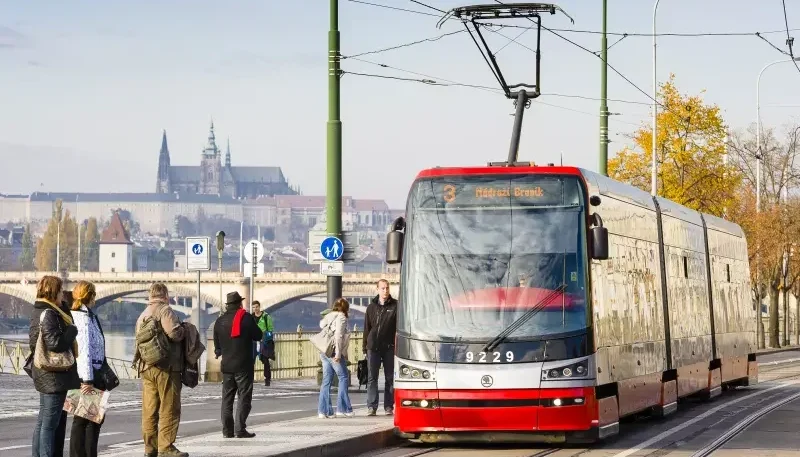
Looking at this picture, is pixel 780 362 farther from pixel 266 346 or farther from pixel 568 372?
pixel 568 372

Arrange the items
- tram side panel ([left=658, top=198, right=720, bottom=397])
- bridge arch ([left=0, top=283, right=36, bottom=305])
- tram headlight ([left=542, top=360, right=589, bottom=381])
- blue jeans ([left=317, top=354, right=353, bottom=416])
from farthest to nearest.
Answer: bridge arch ([left=0, top=283, right=36, bottom=305]) < tram side panel ([left=658, top=198, right=720, bottom=397]) < blue jeans ([left=317, top=354, right=353, bottom=416]) < tram headlight ([left=542, top=360, right=589, bottom=381])

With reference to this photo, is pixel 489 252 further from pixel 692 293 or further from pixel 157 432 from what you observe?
pixel 692 293

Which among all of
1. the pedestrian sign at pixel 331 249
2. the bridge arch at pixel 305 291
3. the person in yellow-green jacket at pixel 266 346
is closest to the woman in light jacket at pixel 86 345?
the pedestrian sign at pixel 331 249

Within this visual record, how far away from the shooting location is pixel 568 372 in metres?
15.9

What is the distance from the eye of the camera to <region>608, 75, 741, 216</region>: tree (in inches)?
2009

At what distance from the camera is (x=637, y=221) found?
63.4ft

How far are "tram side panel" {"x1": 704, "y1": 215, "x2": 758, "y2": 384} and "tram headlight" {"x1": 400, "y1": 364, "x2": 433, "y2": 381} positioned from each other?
1008cm

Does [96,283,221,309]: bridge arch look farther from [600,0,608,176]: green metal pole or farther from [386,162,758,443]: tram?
[386,162,758,443]: tram

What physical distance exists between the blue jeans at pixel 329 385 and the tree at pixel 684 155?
32.6 meters

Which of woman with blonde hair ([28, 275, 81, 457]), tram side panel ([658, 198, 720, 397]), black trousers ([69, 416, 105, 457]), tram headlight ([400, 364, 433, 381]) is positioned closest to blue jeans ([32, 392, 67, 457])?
woman with blonde hair ([28, 275, 81, 457])

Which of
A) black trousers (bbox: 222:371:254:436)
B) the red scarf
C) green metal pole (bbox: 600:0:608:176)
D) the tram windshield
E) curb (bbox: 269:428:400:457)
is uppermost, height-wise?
green metal pole (bbox: 600:0:608:176)

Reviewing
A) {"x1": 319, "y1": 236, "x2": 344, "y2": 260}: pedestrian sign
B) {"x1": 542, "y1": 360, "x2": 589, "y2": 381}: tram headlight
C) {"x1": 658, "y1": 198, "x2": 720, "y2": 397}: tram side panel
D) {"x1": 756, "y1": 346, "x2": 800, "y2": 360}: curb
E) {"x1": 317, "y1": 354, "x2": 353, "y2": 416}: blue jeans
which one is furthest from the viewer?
{"x1": 756, "y1": 346, "x2": 800, "y2": 360}: curb

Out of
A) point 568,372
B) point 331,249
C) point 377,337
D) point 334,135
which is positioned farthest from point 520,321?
point 334,135

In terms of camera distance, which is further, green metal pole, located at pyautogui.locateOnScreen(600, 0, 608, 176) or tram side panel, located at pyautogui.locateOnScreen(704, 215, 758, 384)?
green metal pole, located at pyautogui.locateOnScreen(600, 0, 608, 176)
